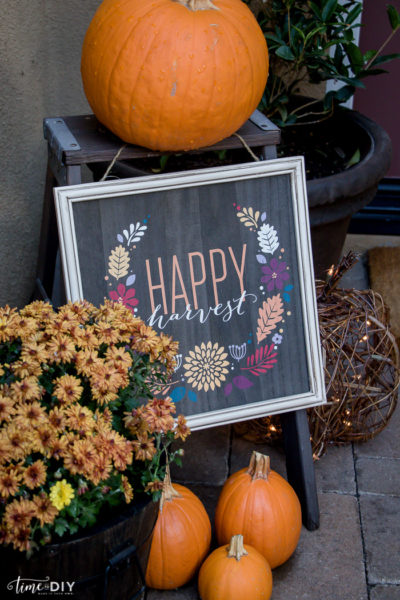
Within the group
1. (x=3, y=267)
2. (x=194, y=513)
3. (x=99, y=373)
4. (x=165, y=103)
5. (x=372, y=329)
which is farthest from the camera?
(x=3, y=267)

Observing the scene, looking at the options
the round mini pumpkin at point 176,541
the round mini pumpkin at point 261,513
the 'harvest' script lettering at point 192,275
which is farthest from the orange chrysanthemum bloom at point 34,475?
the round mini pumpkin at point 261,513

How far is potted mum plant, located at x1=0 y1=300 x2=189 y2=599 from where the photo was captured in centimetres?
118

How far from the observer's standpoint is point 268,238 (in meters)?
1.85

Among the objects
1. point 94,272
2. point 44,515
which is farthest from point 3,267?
point 44,515

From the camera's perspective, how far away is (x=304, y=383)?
193 centimetres

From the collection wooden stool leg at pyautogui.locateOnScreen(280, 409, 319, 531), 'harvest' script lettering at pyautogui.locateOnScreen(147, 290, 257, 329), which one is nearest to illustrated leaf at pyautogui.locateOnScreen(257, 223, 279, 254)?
'harvest' script lettering at pyautogui.locateOnScreen(147, 290, 257, 329)

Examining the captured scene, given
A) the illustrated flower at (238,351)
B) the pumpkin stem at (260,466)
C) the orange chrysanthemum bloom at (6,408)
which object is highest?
the orange chrysanthemum bloom at (6,408)

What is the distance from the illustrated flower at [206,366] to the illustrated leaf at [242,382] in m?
0.04

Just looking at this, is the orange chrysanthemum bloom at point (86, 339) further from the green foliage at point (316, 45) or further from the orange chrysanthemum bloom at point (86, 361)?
the green foliage at point (316, 45)

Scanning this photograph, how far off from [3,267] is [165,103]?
1.06m

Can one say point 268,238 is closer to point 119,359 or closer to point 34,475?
point 119,359

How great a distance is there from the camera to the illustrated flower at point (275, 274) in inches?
73.2

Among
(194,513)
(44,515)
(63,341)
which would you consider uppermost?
(63,341)

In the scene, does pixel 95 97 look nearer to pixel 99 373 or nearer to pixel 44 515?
pixel 99 373
